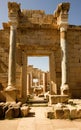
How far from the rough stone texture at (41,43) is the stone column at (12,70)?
2.09 feet

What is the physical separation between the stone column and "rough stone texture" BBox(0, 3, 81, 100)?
64 centimetres

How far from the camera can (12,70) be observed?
32.0ft

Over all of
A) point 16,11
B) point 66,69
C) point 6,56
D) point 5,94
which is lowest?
point 5,94

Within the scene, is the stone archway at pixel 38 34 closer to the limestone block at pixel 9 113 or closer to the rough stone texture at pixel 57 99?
the rough stone texture at pixel 57 99

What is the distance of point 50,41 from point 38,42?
2.70ft

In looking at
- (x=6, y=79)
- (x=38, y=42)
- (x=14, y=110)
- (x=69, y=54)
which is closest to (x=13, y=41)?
(x=38, y=42)

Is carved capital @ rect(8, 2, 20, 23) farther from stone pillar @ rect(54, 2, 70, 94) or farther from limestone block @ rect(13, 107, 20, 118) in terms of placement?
limestone block @ rect(13, 107, 20, 118)

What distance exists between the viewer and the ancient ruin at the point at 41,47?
1015 centimetres

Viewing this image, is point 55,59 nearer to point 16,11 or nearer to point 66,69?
point 66,69

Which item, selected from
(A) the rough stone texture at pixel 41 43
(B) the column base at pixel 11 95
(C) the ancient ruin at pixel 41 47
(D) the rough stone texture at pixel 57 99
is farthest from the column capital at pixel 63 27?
(B) the column base at pixel 11 95

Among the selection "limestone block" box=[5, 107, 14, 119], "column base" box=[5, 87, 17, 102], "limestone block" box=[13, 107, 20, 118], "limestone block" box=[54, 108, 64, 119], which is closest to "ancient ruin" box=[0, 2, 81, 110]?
"column base" box=[5, 87, 17, 102]

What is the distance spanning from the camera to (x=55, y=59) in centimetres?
1082

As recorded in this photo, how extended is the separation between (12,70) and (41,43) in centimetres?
277

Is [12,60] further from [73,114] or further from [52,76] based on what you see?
[73,114]
